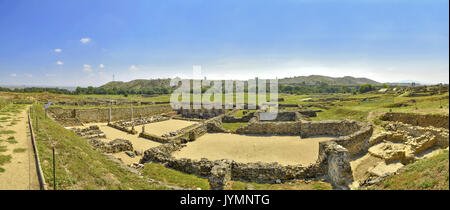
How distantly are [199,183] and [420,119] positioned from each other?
1990 cm

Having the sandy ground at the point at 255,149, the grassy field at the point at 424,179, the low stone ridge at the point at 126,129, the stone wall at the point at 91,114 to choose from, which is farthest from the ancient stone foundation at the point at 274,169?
the stone wall at the point at 91,114

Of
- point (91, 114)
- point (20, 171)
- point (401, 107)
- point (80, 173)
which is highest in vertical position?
point (401, 107)

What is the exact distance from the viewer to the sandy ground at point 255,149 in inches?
517

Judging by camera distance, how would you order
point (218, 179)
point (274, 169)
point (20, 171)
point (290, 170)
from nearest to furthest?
point (20, 171), point (218, 179), point (274, 169), point (290, 170)

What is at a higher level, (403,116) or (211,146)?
(403,116)

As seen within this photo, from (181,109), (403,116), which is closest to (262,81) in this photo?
(181,109)

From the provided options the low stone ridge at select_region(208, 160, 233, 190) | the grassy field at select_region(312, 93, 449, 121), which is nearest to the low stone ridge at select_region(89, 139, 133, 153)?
the low stone ridge at select_region(208, 160, 233, 190)

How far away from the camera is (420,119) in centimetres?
1641

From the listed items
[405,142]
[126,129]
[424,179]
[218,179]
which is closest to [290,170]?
[218,179]

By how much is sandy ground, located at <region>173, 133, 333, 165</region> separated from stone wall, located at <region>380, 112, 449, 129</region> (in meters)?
8.43

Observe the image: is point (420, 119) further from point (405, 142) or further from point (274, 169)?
point (274, 169)

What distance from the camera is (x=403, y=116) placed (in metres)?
18.4
